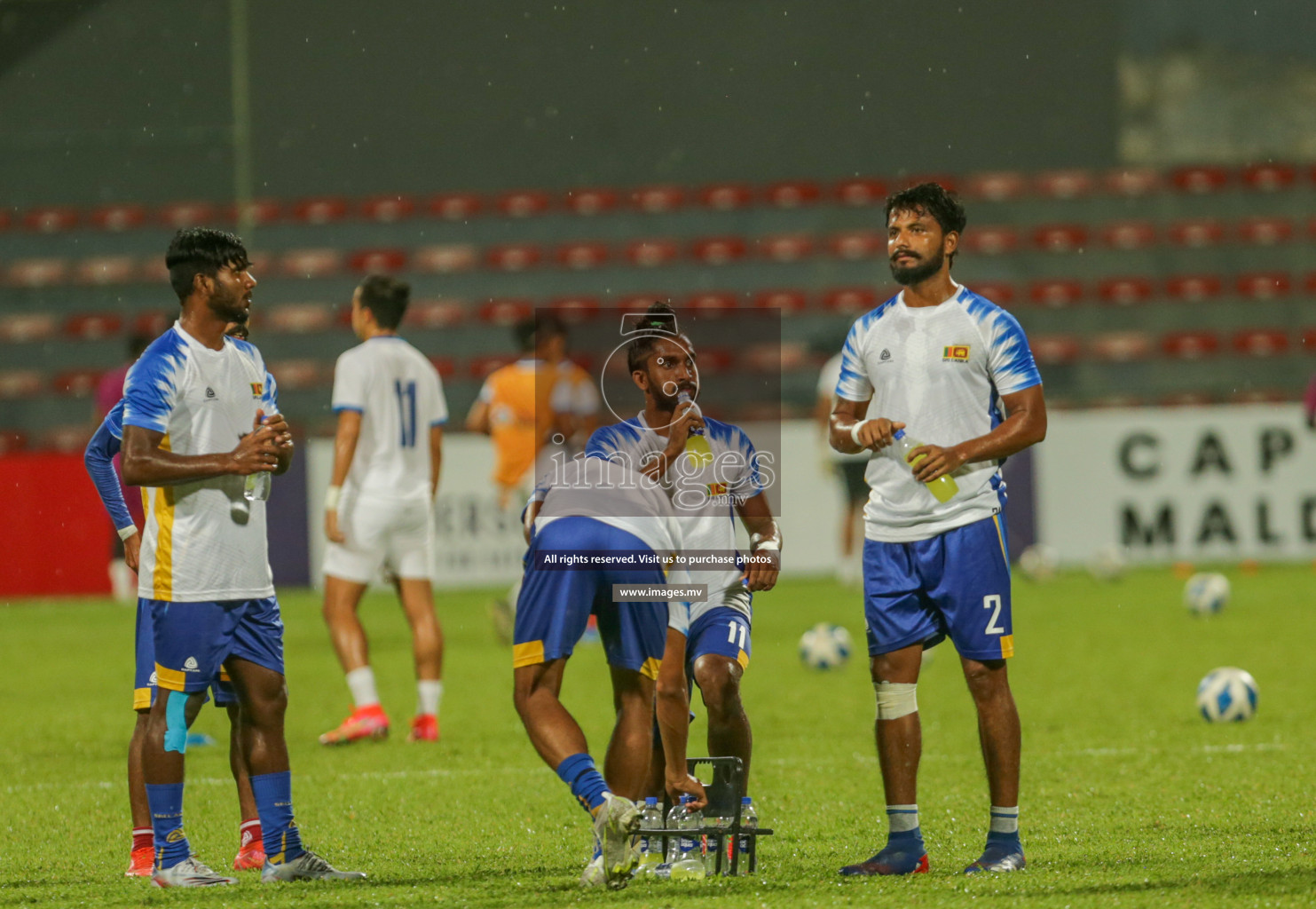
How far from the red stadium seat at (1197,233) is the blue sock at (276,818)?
615 inches

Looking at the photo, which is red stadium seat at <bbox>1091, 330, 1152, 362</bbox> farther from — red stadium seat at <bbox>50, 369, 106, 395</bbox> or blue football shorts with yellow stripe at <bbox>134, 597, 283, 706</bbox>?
blue football shorts with yellow stripe at <bbox>134, 597, 283, 706</bbox>

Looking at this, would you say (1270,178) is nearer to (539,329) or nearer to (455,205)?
(455,205)

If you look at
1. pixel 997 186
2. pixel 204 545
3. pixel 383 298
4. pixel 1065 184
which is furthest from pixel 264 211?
pixel 204 545

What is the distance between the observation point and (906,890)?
13.5ft

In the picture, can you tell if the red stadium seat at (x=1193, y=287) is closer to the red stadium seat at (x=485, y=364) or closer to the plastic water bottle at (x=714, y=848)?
the red stadium seat at (x=485, y=364)

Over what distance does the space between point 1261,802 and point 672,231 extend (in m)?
13.9

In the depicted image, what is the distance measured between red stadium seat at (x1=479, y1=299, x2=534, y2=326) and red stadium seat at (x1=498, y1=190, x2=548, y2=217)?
1106 mm

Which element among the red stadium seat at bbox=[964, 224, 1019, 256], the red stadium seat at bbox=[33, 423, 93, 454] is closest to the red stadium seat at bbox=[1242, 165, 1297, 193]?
the red stadium seat at bbox=[964, 224, 1019, 256]

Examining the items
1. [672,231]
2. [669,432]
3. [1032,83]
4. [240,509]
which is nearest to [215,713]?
[240,509]

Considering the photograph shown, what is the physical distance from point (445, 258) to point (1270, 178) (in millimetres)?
9096

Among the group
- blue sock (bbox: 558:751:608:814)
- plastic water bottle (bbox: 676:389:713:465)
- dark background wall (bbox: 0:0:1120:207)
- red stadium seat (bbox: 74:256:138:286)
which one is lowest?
blue sock (bbox: 558:751:608:814)

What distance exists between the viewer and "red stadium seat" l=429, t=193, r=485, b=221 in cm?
1867

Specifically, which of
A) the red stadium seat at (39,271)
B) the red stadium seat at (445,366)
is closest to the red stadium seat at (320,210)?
the red stadium seat at (445,366)

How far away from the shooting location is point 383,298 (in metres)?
7.69
